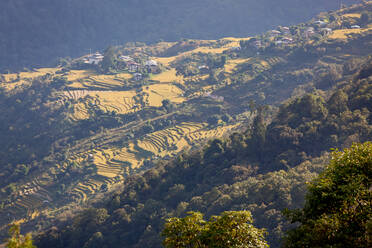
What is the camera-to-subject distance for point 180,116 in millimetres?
94938

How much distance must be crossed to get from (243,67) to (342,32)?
3084cm

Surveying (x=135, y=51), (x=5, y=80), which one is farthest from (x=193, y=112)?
(x=5, y=80)

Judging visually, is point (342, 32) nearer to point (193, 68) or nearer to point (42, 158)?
point (193, 68)

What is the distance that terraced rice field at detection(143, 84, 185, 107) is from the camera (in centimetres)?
10156

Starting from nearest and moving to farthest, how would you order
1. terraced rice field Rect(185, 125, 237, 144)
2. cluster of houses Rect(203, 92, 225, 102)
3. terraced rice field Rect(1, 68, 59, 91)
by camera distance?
1. terraced rice field Rect(185, 125, 237, 144)
2. cluster of houses Rect(203, 92, 225, 102)
3. terraced rice field Rect(1, 68, 59, 91)

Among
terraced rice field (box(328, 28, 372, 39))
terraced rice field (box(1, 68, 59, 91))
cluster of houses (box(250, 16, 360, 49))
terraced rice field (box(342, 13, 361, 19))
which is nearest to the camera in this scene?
terraced rice field (box(328, 28, 372, 39))

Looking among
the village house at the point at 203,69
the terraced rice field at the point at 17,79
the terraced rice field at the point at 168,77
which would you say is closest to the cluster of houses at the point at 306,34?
the village house at the point at 203,69

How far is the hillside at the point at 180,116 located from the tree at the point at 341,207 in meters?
22.9

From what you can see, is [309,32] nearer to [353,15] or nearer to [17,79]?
[353,15]

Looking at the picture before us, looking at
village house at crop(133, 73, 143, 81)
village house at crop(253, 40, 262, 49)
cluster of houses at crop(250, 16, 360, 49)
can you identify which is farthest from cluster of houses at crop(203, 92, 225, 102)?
village house at crop(253, 40, 262, 49)

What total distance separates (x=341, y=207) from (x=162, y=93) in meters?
93.5

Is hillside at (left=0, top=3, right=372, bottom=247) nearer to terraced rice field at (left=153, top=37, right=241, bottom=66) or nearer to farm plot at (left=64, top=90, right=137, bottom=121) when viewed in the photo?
farm plot at (left=64, top=90, right=137, bottom=121)

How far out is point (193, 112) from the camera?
9569 centimetres

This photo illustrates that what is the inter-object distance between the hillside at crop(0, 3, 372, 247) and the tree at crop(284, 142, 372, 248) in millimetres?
22944
